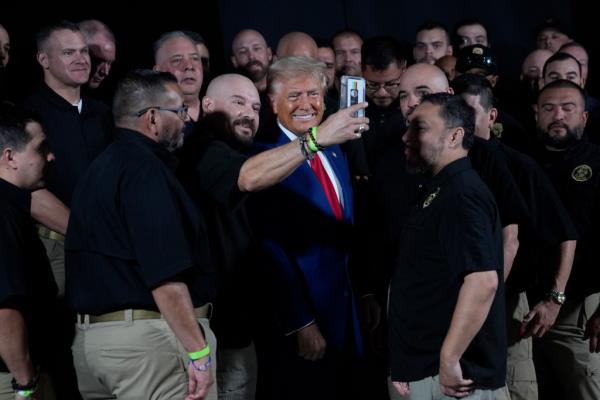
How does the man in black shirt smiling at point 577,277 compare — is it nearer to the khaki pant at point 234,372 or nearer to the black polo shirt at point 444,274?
the black polo shirt at point 444,274

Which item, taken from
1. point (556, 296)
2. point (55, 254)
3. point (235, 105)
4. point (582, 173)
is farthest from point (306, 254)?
point (582, 173)

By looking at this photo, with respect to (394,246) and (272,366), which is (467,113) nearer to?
(394,246)

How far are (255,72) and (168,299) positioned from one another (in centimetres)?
262

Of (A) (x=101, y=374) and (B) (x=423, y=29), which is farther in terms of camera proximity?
(B) (x=423, y=29)

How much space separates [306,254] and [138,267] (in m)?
0.88

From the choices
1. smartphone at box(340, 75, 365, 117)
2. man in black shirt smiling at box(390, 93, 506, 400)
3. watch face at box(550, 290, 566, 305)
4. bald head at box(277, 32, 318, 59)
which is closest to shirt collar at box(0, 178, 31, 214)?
smartphone at box(340, 75, 365, 117)

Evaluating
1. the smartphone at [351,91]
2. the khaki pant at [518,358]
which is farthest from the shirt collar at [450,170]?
the khaki pant at [518,358]

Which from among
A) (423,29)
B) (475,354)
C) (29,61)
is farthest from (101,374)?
(423,29)

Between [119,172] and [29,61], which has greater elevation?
[29,61]

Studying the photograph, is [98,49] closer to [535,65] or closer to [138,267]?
[138,267]

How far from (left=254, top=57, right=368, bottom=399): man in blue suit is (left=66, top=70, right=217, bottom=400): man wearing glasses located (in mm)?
585

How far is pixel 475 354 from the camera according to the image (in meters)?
2.83

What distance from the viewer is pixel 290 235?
3559 millimetres

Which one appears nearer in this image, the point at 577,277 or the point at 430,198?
the point at 430,198
